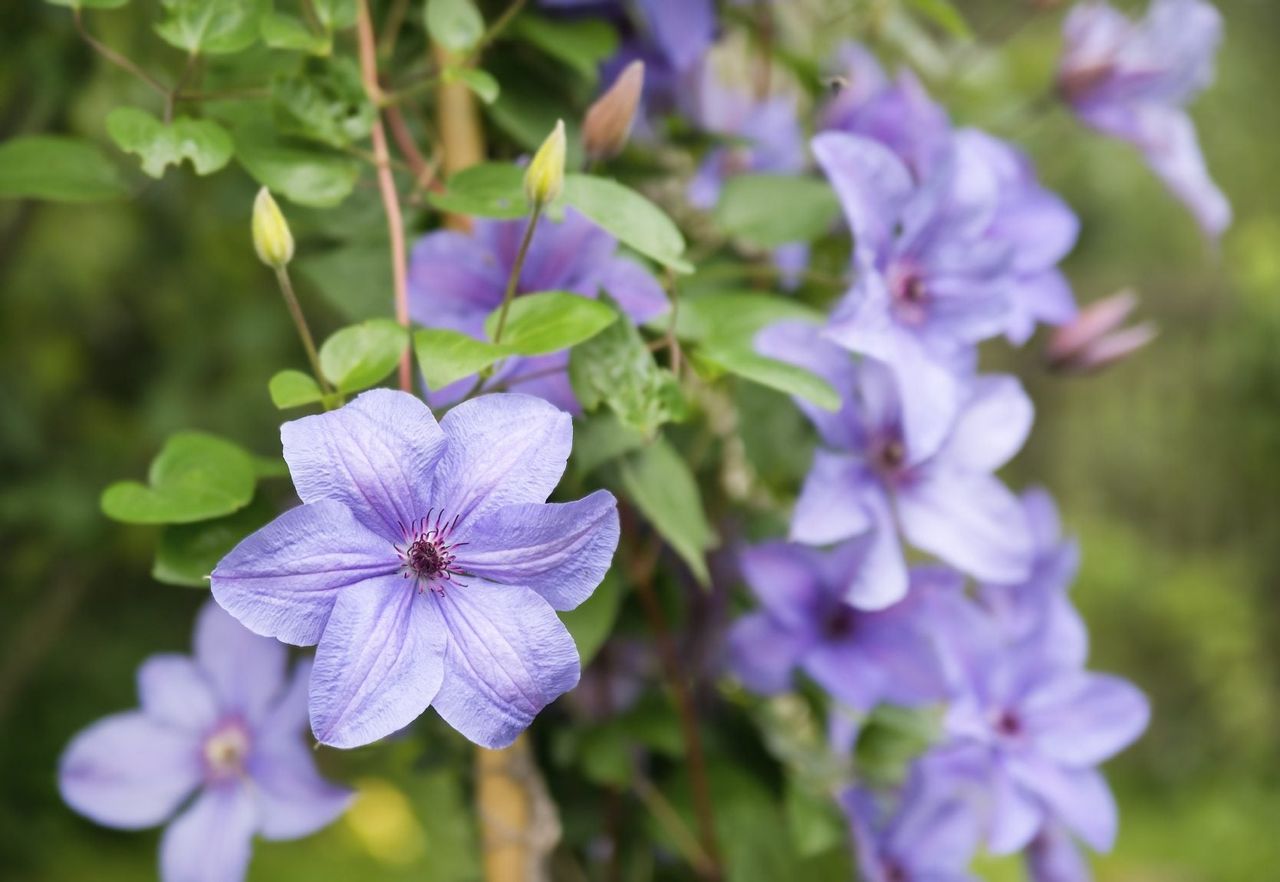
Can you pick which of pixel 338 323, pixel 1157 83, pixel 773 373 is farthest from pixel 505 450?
pixel 338 323

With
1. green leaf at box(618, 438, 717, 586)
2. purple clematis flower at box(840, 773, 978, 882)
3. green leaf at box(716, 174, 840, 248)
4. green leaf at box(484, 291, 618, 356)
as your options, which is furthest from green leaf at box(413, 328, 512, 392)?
purple clematis flower at box(840, 773, 978, 882)

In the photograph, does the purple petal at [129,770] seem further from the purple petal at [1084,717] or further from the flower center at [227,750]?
the purple petal at [1084,717]

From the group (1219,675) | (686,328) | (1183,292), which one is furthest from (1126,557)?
(686,328)

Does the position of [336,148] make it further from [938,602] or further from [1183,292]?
[1183,292]

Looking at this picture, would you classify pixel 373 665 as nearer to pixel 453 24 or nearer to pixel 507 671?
pixel 507 671

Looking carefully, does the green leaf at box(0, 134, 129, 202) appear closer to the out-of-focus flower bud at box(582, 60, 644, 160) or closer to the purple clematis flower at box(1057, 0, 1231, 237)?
the out-of-focus flower bud at box(582, 60, 644, 160)
